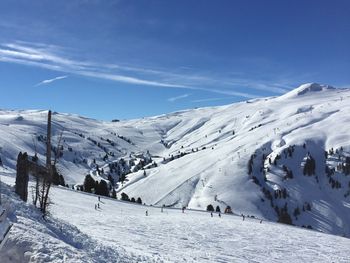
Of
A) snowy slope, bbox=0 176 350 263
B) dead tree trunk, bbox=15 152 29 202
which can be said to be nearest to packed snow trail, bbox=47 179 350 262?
snowy slope, bbox=0 176 350 263

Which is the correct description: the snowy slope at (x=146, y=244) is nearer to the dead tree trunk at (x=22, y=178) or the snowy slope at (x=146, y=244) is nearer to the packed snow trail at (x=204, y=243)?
the packed snow trail at (x=204, y=243)

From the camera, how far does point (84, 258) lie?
603 inches

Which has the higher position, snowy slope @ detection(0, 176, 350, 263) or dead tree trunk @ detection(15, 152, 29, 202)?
dead tree trunk @ detection(15, 152, 29, 202)

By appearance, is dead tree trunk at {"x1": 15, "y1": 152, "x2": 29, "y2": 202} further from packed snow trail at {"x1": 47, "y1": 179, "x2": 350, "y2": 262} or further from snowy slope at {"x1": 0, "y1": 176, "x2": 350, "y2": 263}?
packed snow trail at {"x1": 47, "y1": 179, "x2": 350, "y2": 262}

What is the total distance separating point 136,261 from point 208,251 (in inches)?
481

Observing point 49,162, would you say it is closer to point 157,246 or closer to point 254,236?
point 157,246

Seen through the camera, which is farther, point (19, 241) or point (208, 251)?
point (208, 251)

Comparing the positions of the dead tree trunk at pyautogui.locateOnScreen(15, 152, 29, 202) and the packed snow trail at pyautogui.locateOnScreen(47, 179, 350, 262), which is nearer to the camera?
the dead tree trunk at pyautogui.locateOnScreen(15, 152, 29, 202)

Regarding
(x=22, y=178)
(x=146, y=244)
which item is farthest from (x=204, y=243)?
(x=22, y=178)

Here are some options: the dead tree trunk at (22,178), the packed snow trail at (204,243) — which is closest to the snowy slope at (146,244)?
the packed snow trail at (204,243)

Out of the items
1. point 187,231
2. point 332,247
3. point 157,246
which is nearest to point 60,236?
point 157,246

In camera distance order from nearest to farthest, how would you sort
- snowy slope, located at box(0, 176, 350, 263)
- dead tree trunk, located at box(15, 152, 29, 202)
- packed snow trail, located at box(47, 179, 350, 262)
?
snowy slope, located at box(0, 176, 350, 263) → dead tree trunk, located at box(15, 152, 29, 202) → packed snow trail, located at box(47, 179, 350, 262)

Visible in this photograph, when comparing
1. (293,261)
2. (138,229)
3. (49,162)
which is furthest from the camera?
(138,229)

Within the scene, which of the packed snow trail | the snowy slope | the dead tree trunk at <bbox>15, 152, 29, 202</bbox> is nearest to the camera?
the snowy slope
